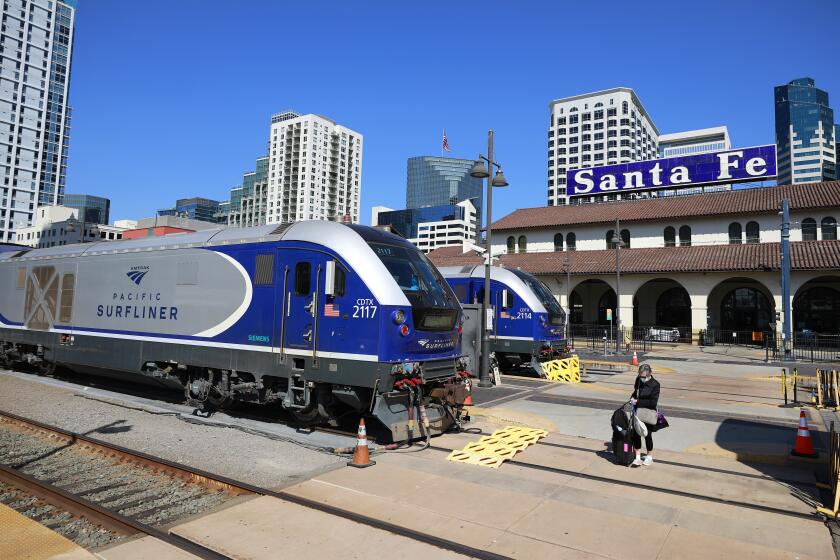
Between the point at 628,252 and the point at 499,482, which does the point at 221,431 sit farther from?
the point at 628,252

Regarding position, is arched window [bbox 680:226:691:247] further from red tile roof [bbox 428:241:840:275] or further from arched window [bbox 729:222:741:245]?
arched window [bbox 729:222:741:245]

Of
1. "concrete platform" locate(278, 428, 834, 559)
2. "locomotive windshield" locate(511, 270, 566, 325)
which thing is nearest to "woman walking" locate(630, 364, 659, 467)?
"concrete platform" locate(278, 428, 834, 559)

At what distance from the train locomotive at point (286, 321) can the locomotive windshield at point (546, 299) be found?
28.8 ft

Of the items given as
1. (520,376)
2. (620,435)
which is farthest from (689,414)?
(520,376)

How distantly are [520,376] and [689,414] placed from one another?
6.90 m

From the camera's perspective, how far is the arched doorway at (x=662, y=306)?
40.1m

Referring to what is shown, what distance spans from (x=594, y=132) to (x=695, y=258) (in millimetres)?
97174

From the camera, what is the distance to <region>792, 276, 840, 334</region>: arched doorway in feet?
114

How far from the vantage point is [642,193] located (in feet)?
150

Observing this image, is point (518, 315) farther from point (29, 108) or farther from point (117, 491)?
point (29, 108)

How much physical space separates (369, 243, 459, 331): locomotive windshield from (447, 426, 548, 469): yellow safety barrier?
210cm

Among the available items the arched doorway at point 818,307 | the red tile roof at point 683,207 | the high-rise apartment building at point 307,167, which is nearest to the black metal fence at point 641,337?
the arched doorway at point 818,307

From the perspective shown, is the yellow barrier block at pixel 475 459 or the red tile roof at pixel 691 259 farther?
the red tile roof at pixel 691 259

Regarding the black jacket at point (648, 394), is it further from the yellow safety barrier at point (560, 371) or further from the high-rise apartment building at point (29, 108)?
the high-rise apartment building at point (29, 108)
